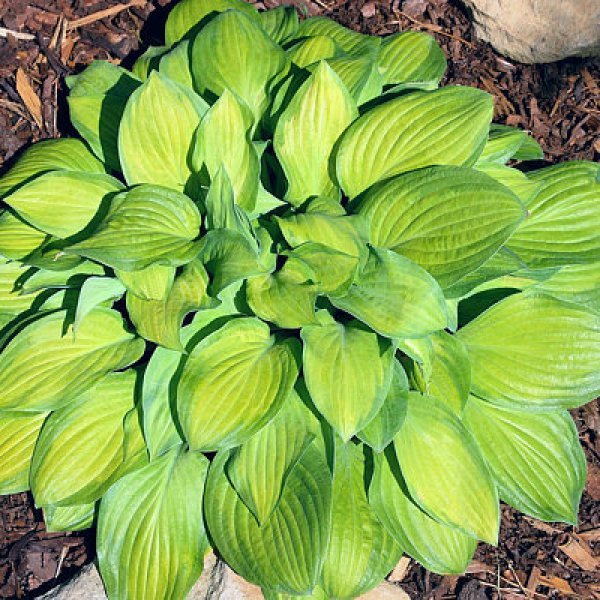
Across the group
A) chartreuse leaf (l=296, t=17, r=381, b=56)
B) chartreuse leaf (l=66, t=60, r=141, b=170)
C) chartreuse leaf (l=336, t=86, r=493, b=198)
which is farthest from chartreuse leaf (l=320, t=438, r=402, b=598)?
chartreuse leaf (l=296, t=17, r=381, b=56)

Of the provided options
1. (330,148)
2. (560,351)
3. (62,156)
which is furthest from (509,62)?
(62,156)

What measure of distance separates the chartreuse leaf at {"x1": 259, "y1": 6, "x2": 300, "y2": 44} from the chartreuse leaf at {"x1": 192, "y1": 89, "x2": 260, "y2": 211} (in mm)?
680

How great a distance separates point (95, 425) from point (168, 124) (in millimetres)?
879

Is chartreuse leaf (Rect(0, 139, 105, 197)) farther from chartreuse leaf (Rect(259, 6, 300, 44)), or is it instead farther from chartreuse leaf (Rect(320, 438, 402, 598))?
chartreuse leaf (Rect(320, 438, 402, 598))

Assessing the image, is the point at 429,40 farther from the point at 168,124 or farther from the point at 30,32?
the point at 30,32

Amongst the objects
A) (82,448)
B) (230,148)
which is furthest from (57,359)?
(230,148)

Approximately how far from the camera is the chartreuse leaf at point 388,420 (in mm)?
2111

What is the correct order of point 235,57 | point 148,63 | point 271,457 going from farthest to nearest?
point 148,63 → point 235,57 → point 271,457

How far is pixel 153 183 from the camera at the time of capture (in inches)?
94.8

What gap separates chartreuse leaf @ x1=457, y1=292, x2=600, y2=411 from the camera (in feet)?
7.48

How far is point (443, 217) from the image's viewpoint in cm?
215

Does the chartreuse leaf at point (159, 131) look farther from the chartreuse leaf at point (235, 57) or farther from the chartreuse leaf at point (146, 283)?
the chartreuse leaf at point (146, 283)

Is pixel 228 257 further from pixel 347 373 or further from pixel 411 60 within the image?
pixel 411 60

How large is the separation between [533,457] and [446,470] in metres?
0.31
